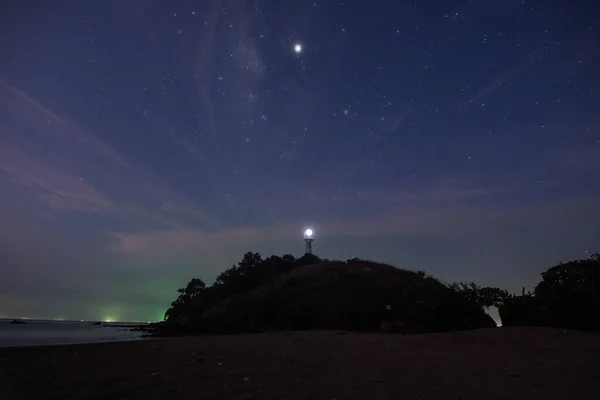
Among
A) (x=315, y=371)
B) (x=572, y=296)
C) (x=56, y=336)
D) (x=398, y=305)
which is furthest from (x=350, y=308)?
(x=56, y=336)

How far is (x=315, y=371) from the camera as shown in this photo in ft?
20.8

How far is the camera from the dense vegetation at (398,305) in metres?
13.5

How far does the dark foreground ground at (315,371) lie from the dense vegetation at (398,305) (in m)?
4.03

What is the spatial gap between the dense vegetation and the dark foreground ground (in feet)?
13.2

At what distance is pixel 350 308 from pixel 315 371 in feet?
38.6

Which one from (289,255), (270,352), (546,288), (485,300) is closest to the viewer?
(270,352)

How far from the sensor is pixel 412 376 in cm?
575

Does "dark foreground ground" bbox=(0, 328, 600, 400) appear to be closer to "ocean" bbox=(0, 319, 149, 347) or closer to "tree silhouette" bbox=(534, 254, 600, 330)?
"tree silhouette" bbox=(534, 254, 600, 330)

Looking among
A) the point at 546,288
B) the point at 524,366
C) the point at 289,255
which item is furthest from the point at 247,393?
the point at 289,255

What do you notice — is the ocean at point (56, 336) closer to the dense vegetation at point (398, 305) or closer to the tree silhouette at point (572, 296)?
the dense vegetation at point (398, 305)

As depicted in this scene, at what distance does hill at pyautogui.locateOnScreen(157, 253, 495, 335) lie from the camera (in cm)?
1602

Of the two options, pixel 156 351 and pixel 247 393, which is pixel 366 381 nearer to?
pixel 247 393

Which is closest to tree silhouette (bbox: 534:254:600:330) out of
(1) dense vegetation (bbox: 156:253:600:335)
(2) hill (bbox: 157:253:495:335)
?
(1) dense vegetation (bbox: 156:253:600:335)

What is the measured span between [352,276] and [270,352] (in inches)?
639
